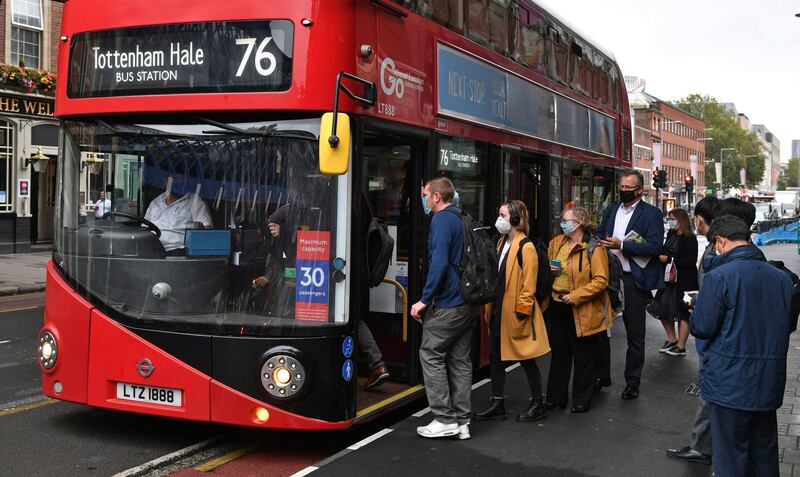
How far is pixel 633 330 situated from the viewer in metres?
7.61

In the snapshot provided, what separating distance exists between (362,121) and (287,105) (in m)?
0.56

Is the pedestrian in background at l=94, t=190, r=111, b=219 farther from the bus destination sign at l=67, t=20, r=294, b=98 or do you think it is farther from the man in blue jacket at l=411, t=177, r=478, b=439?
the man in blue jacket at l=411, t=177, r=478, b=439

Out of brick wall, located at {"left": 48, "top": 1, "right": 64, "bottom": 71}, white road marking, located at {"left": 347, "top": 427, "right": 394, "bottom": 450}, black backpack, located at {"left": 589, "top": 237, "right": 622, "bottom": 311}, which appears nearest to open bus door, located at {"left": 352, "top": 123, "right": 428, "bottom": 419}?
white road marking, located at {"left": 347, "top": 427, "right": 394, "bottom": 450}

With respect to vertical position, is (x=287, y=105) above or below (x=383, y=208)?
above

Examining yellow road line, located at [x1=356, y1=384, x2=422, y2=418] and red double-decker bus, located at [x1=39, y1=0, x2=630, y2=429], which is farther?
yellow road line, located at [x1=356, y1=384, x2=422, y2=418]

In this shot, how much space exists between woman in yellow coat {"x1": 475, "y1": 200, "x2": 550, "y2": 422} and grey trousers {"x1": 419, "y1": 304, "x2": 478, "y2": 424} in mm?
484

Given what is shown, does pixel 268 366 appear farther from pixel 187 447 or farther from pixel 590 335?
pixel 590 335

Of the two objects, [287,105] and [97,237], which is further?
[97,237]

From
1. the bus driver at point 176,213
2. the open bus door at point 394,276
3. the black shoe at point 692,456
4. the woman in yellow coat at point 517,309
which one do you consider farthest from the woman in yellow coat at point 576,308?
the bus driver at point 176,213

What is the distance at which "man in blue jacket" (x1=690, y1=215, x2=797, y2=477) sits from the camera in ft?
14.5

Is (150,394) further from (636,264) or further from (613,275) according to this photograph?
(636,264)

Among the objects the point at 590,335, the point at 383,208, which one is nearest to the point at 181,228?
the point at 383,208

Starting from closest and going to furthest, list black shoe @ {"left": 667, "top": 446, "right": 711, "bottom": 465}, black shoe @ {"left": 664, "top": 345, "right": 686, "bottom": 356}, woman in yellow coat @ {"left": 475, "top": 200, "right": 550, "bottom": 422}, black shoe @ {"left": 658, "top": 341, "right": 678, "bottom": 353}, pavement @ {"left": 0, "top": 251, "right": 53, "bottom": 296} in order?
black shoe @ {"left": 667, "top": 446, "right": 711, "bottom": 465} < woman in yellow coat @ {"left": 475, "top": 200, "right": 550, "bottom": 422} < black shoe @ {"left": 664, "top": 345, "right": 686, "bottom": 356} < black shoe @ {"left": 658, "top": 341, "right": 678, "bottom": 353} < pavement @ {"left": 0, "top": 251, "right": 53, "bottom": 296}

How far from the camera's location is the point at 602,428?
21.6ft
